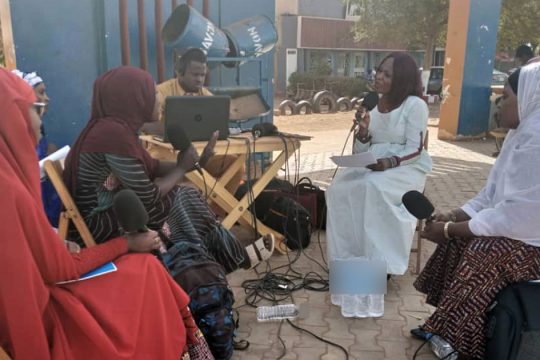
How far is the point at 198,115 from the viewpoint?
3377 mm

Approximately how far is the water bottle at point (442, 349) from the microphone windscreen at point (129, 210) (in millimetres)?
1644

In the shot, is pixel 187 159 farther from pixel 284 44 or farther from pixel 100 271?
pixel 284 44

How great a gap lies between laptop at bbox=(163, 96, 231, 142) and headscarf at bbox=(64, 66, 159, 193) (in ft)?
2.56

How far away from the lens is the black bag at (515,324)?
200 cm

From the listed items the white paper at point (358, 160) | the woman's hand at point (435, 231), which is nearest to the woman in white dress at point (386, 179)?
the white paper at point (358, 160)

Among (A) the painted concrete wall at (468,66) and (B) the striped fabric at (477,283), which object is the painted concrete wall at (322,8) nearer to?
(A) the painted concrete wall at (468,66)

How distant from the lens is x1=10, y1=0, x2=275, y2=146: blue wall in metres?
4.58

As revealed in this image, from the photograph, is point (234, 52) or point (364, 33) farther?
point (364, 33)

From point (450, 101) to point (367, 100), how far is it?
658 cm

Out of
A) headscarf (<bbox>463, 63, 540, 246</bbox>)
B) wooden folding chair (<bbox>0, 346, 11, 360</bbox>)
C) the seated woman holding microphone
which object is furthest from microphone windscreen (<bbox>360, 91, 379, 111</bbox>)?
wooden folding chair (<bbox>0, 346, 11, 360</bbox>)

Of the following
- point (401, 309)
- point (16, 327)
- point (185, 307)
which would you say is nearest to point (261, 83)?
point (401, 309)

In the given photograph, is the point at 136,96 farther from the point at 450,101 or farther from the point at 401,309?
the point at 450,101

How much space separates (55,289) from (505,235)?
1782 mm

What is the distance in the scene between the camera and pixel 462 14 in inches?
359
